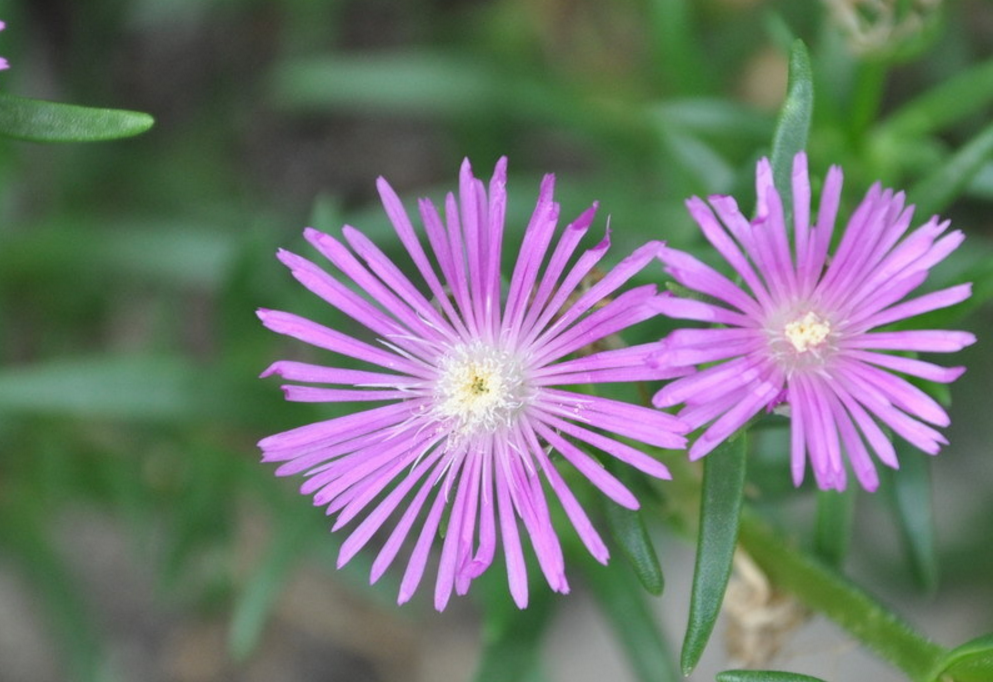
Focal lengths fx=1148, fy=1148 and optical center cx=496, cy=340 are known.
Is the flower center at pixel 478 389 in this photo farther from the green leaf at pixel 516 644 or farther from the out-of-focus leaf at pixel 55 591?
the out-of-focus leaf at pixel 55 591

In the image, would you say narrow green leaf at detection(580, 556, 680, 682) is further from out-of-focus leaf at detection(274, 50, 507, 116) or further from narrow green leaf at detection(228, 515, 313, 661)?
out-of-focus leaf at detection(274, 50, 507, 116)

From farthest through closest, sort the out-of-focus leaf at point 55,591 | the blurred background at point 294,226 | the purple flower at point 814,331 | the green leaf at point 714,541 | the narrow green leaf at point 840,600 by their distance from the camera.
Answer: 1. the out-of-focus leaf at point 55,591
2. the blurred background at point 294,226
3. the narrow green leaf at point 840,600
4. the green leaf at point 714,541
5. the purple flower at point 814,331

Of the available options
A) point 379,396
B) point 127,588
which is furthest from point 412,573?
point 127,588

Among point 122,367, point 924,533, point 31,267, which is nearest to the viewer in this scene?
point 924,533

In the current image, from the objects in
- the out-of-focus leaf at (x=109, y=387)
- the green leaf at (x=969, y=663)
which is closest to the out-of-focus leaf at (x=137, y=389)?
the out-of-focus leaf at (x=109, y=387)

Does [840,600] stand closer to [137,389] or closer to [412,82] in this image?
[137,389]

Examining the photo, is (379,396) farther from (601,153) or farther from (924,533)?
(601,153)

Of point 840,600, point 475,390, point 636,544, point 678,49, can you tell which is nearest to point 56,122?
point 475,390
